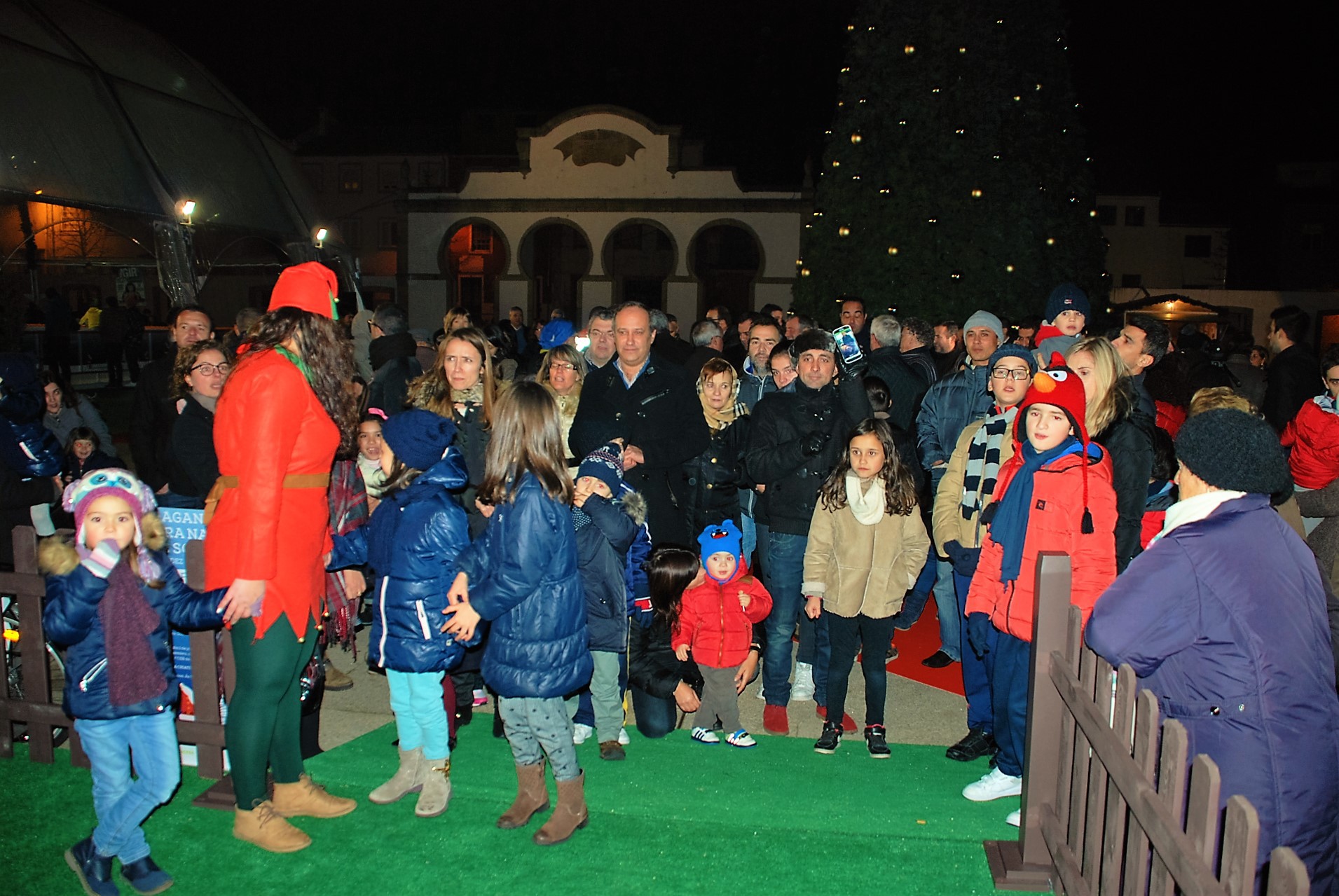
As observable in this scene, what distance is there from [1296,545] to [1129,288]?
43.7 metres

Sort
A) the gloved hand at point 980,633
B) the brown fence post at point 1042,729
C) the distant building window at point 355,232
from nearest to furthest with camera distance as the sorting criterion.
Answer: the brown fence post at point 1042,729 → the gloved hand at point 980,633 → the distant building window at point 355,232

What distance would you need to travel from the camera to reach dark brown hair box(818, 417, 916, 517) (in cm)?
519

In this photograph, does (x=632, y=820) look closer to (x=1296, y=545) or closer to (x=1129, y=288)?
(x=1296, y=545)

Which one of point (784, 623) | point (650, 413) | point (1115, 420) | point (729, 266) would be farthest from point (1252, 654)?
point (729, 266)

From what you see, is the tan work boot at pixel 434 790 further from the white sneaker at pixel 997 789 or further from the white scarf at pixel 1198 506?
the white scarf at pixel 1198 506

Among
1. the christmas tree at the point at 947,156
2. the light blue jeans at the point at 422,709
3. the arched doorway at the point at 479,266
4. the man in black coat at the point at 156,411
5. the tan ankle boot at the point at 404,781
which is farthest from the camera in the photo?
the arched doorway at the point at 479,266

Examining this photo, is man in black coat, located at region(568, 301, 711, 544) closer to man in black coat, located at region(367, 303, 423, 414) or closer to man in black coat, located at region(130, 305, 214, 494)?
man in black coat, located at region(367, 303, 423, 414)

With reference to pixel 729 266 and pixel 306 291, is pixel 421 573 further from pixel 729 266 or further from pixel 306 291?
pixel 729 266

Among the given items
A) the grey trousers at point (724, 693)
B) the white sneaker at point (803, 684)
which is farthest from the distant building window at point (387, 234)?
the grey trousers at point (724, 693)

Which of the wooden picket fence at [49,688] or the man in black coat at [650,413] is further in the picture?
the man in black coat at [650,413]

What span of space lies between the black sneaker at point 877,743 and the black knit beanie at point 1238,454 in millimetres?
2702

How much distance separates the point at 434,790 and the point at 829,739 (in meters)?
2.11

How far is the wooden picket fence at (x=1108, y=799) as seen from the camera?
210 cm

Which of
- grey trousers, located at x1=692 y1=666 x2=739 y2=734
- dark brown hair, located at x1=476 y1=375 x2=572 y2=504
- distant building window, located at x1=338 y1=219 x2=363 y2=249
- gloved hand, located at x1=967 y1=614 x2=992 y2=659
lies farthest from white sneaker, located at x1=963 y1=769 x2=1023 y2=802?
distant building window, located at x1=338 y1=219 x2=363 y2=249
